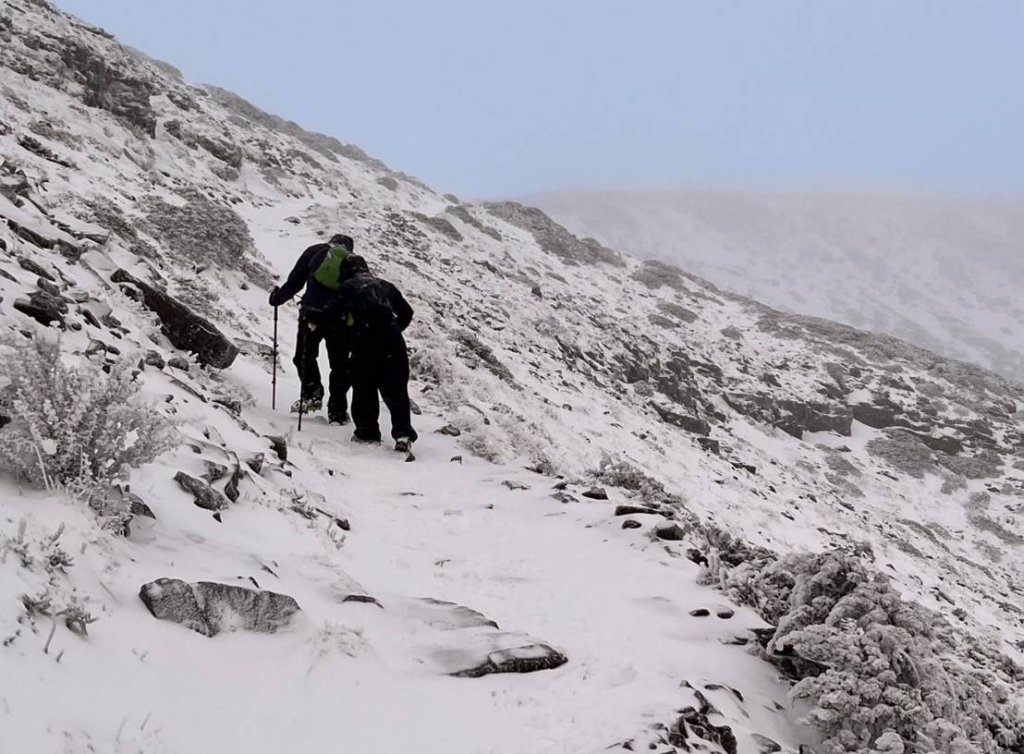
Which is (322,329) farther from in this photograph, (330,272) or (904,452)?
(904,452)

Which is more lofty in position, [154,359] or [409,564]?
[154,359]

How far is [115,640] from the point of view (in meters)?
2.64

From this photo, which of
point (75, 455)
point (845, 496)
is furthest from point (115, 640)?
point (845, 496)

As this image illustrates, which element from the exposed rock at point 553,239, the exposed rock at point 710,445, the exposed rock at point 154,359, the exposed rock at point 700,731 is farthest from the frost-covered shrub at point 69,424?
the exposed rock at point 553,239

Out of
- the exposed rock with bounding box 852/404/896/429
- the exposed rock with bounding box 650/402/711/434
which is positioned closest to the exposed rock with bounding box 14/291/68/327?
the exposed rock with bounding box 650/402/711/434

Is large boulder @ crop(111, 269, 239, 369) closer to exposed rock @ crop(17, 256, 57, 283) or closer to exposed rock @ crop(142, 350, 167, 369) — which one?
exposed rock @ crop(142, 350, 167, 369)

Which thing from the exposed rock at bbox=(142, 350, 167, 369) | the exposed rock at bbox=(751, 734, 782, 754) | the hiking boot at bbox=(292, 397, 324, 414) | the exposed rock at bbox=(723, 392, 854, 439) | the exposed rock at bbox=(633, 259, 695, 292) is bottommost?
Answer: the exposed rock at bbox=(723, 392, 854, 439)

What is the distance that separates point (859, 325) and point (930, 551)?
70.8m

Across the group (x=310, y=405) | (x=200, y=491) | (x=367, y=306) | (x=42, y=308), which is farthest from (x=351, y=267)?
(x=200, y=491)

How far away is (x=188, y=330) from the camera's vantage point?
26.9 ft

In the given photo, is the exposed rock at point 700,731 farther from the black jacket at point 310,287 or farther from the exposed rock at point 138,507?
the black jacket at point 310,287

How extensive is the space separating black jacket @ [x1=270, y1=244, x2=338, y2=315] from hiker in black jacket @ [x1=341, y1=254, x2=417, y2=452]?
459mm

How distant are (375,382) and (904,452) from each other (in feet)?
89.8

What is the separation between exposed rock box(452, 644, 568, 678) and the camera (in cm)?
352
